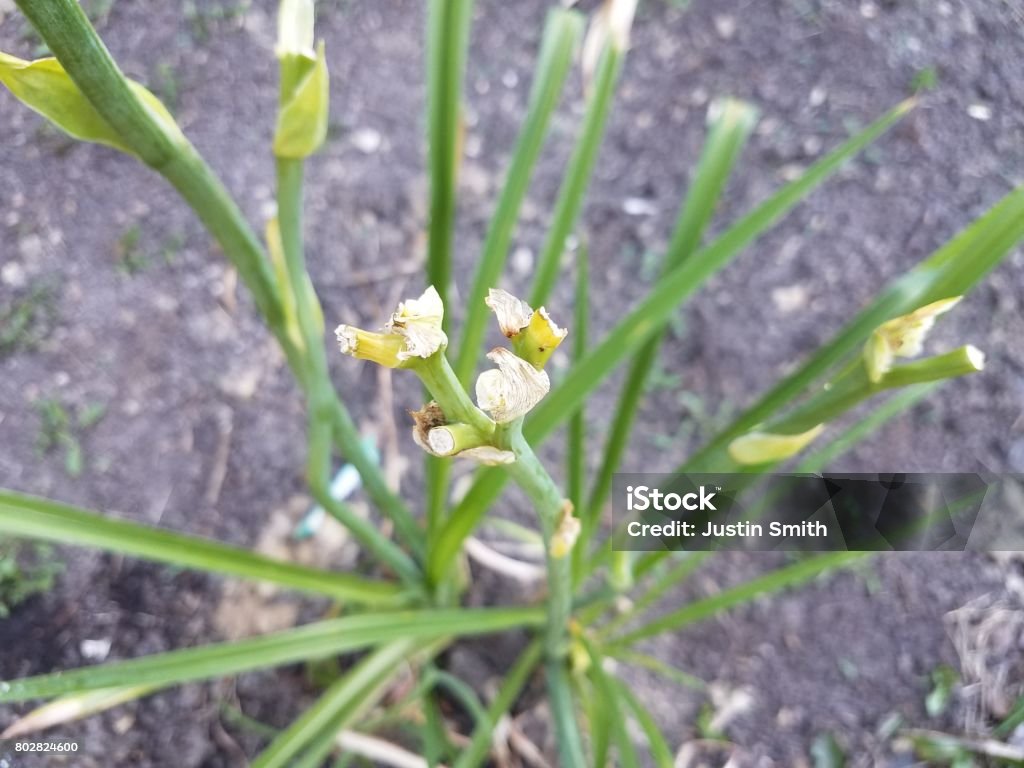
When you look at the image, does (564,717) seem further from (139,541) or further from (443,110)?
(443,110)

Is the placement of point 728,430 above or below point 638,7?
below

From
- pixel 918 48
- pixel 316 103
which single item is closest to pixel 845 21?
pixel 918 48

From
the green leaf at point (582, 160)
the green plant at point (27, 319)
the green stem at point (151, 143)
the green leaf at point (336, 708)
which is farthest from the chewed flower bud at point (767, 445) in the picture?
the green plant at point (27, 319)

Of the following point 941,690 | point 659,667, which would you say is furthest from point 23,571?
point 941,690

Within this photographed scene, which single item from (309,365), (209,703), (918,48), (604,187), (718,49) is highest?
(718,49)

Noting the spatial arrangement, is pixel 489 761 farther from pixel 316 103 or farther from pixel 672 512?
pixel 316 103

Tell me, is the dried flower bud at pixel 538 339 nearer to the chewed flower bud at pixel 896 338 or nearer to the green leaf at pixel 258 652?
the chewed flower bud at pixel 896 338
